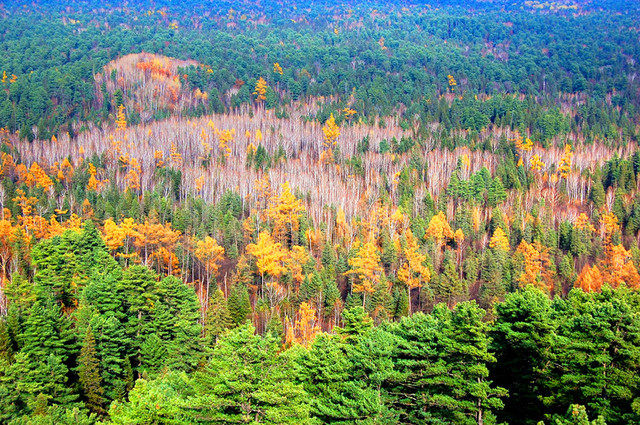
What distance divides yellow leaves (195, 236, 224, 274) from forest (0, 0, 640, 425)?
1.23 feet

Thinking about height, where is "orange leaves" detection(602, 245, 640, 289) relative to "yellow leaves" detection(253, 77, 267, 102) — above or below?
below

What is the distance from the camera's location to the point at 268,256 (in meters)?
68.8

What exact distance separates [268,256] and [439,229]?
84.9 feet

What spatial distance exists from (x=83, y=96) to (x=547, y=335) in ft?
491

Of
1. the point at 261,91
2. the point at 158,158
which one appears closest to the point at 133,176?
the point at 158,158

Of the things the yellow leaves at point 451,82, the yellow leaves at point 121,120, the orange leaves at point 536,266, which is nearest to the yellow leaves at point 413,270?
the orange leaves at point 536,266

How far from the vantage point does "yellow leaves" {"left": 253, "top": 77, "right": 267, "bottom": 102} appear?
536ft

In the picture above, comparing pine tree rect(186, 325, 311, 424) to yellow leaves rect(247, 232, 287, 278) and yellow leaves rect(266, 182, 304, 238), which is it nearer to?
yellow leaves rect(247, 232, 287, 278)

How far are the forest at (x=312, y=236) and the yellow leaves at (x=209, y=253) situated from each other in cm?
37

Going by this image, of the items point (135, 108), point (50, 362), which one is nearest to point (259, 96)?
point (135, 108)

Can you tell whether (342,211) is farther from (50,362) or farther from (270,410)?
(270,410)

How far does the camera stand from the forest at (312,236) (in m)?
23.0

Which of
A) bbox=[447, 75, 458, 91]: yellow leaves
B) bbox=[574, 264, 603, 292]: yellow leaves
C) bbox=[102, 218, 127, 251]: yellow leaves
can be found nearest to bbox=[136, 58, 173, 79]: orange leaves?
bbox=[447, 75, 458, 91]: yellow leaves

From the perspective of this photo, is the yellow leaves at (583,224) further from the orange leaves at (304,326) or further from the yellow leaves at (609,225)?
the orange leaves at (304,326)
